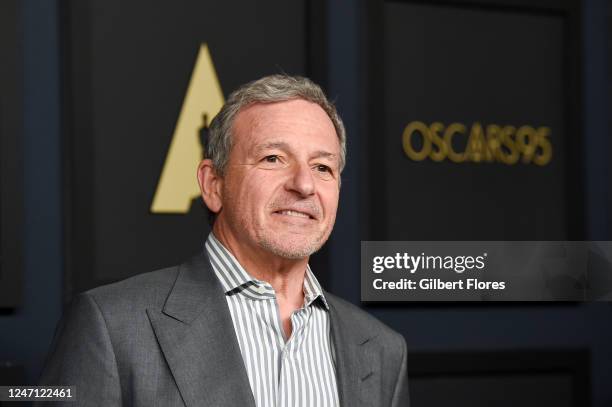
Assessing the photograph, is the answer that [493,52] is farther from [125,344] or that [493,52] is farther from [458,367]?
[125,344]

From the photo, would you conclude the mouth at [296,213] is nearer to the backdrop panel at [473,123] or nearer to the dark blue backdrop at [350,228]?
the dark blue backdrop at [350,228]

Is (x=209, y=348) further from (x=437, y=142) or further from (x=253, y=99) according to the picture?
(x=437, y=142)

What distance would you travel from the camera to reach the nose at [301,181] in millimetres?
1690

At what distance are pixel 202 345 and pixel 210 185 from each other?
0.36 m

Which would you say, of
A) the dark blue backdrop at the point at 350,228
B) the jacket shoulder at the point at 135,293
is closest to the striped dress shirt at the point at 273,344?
the jacket shoulder at the point at 135,293

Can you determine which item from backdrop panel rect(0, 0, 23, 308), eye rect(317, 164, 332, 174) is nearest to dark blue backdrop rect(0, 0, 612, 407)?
backdrop panel rect(0, 0, 23, 308)

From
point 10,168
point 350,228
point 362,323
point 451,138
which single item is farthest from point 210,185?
point 451,138

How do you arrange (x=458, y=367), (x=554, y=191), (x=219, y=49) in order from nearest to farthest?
(x=219, y=49), (x=458, y=367), (x=554, y=191)

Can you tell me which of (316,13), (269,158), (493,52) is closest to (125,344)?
(269,158)

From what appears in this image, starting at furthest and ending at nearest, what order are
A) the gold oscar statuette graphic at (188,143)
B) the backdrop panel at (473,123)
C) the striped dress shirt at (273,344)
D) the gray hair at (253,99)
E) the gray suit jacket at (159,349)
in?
the backdrop panel at (473,123) → the gold oscar statuette graphic at (188,143) → the gray hair at (253,99) → the striped dress shirt at (273,344) → the gray suit jacket at (159,349)

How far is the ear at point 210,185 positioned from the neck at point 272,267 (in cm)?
6

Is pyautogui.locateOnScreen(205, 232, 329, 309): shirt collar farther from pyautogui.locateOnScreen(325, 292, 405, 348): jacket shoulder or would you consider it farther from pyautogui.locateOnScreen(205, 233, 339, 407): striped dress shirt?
pyautogui.locateOnScreen(325, 292, 405, 348): jacket shoulder

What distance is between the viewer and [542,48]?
332 centimetres

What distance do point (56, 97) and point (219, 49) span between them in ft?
1.75
